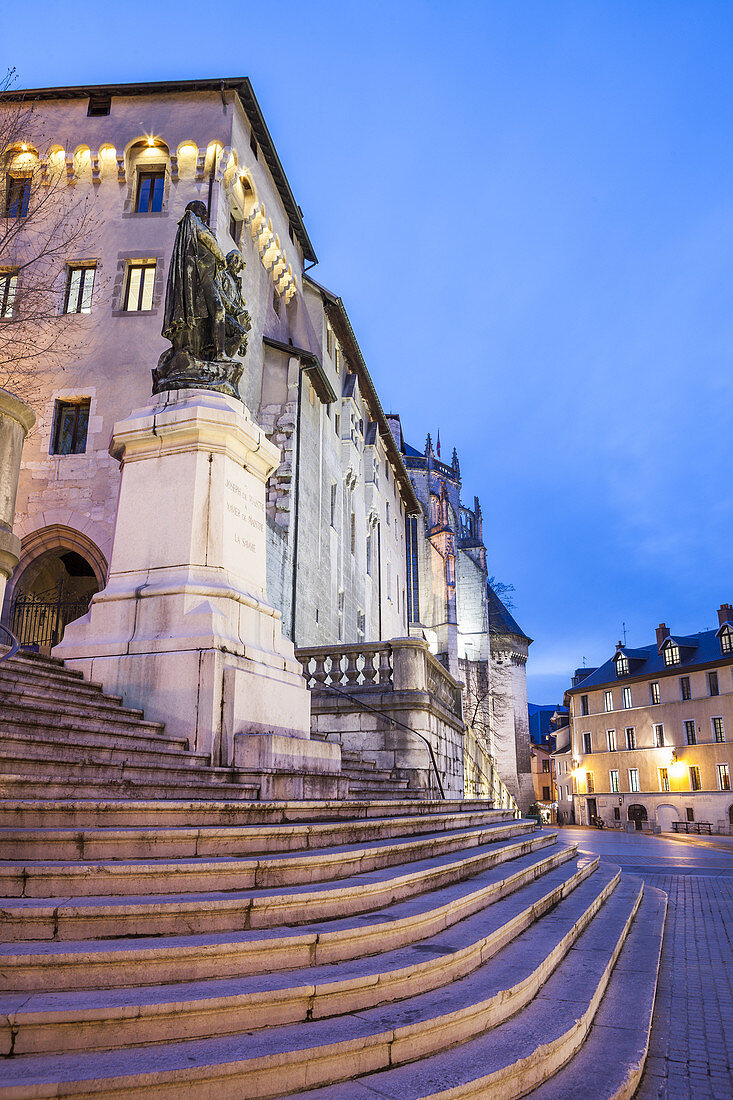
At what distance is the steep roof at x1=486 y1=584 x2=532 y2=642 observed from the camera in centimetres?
6294

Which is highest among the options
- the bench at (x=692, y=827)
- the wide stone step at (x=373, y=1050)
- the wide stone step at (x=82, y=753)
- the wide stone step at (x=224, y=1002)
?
the wide stone step at (x=82, y=753)

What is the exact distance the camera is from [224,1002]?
8.38 ft

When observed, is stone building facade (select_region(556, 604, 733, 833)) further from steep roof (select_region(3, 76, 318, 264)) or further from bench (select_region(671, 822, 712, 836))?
steep roof (select_region(3, 76, 318, 264))

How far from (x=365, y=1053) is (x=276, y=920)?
0.84m

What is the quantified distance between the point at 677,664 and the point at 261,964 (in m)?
41.7

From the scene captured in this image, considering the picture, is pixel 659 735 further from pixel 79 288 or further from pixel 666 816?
pixel 79 288

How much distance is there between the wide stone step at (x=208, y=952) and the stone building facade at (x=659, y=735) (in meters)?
37.3

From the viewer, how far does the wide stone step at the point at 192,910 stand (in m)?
2.78

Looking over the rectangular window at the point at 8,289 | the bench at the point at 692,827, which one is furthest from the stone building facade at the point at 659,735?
the rectangular window at the point at 8,289

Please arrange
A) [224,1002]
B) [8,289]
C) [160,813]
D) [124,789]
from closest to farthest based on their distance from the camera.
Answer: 1. [224,1002]
2. [160,813]
3. [124,789]
4. [8,289]

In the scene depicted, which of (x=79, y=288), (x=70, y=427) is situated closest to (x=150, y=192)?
(x=79, y=288)

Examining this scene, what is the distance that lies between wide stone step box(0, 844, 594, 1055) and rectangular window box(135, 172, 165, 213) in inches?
819

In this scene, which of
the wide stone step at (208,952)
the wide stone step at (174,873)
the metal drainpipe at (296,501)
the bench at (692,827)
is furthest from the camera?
the bench at (692,827)

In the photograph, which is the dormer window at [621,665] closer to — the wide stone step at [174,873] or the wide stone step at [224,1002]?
the wide stone step at [174,873]
